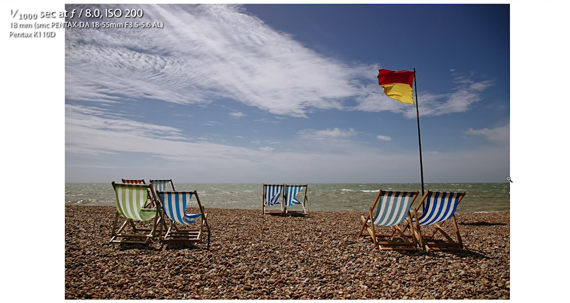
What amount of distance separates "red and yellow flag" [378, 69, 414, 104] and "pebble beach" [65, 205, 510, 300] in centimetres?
322

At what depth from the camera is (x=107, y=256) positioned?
13.1ft

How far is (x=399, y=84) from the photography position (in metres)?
6.60

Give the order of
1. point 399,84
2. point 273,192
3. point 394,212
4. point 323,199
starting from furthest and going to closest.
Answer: point 323,199 < point 273,192 < point 399,84 < point 394,212

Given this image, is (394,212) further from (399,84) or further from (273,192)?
(273,192)

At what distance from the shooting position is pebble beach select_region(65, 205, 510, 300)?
9.96 ft

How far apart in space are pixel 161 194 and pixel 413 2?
460cm

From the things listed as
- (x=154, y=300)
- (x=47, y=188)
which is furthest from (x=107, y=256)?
(x=154, y=300)

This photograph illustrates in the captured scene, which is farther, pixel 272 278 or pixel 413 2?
pixel 413 2

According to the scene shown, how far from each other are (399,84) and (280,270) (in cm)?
504

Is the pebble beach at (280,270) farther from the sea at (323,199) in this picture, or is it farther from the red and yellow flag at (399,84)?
the sea at (323,199)

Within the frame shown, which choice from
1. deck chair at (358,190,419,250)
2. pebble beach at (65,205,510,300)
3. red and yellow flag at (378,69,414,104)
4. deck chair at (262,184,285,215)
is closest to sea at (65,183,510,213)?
deck chair at (262,184,285,215)

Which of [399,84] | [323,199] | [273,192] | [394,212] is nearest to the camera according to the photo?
[394,212]

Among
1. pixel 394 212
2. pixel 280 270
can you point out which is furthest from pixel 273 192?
pixel 280 270
